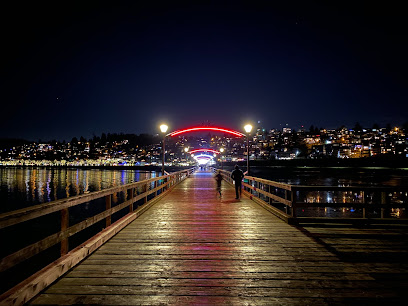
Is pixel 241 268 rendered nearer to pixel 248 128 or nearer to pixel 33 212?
pixel 33 212

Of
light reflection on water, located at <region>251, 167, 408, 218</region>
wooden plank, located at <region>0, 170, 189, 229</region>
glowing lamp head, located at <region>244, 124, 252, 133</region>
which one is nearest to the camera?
wooden plank, located at <region>0, 170, 189, 229</region>

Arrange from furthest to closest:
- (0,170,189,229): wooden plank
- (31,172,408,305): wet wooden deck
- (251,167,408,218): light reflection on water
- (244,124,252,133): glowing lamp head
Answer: (251,167,408,218): light reflection on water, (244,124,252,133): glowing lamp head, (31,172,408,305): wet wooden deck, (0,170,189,229): wooden plank

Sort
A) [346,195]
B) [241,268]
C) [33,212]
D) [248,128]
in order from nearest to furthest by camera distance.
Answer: [33,212] < [241,268] < [248,128] < [346,195]

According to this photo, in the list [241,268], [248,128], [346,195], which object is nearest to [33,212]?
[241,268]

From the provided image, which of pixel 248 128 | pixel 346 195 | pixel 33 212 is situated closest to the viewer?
pixel 33 212

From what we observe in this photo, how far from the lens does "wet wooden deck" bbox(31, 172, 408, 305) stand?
139 inches

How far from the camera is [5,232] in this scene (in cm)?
1673

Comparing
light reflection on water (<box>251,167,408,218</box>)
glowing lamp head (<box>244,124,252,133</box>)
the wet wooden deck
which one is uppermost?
glowing lamp head (<box>244,124,252,133</box>)

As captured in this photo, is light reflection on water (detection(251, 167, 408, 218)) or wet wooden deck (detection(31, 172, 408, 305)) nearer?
wet wooden deck (detection(31, 172, 408, 305))

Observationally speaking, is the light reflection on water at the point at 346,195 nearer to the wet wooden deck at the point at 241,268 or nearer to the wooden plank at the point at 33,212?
the wet wooden deck at the point at 241,268

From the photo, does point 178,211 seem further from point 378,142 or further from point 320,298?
point 378,142

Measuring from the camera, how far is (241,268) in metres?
4.47

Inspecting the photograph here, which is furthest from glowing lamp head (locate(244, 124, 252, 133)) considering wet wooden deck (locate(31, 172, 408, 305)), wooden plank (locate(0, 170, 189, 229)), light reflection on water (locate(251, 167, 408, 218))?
wooden plank (locate(0, 170, 189, 229))

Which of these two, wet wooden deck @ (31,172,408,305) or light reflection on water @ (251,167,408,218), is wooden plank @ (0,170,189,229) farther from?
light reflection on water @ (251,167,408,218)
